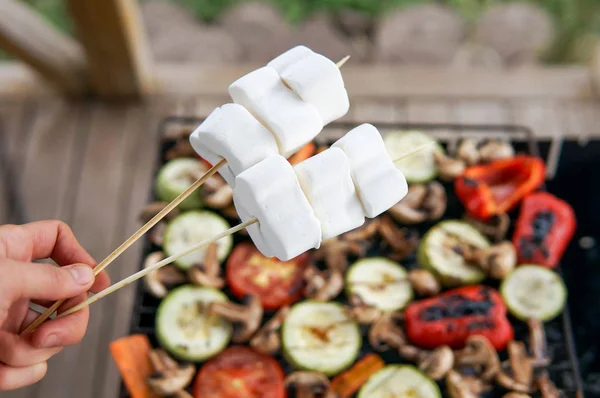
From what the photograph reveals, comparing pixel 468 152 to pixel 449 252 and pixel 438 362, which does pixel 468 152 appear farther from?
pixel 438 362

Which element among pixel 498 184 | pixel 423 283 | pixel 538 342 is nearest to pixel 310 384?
pixel 423 283

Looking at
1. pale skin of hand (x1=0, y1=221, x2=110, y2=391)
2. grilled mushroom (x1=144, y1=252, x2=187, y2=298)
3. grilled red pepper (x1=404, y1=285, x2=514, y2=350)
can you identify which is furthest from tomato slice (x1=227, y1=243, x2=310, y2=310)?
pale skin of hand (x1=0, y1=221, x2=110, y2=391)

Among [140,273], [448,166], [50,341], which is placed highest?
[140,273]

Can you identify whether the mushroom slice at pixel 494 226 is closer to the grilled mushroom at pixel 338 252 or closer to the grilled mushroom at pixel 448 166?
the grilled mushroom at pixel 448 166

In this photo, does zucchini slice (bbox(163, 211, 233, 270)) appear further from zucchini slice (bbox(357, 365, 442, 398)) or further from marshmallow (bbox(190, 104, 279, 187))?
marshmallow (bbox(190, 104, 279, 187))

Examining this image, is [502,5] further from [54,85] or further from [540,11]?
[54,85]

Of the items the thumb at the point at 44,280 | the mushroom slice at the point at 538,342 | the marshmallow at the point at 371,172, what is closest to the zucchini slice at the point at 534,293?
the mushroom slice at the point at 538,342
